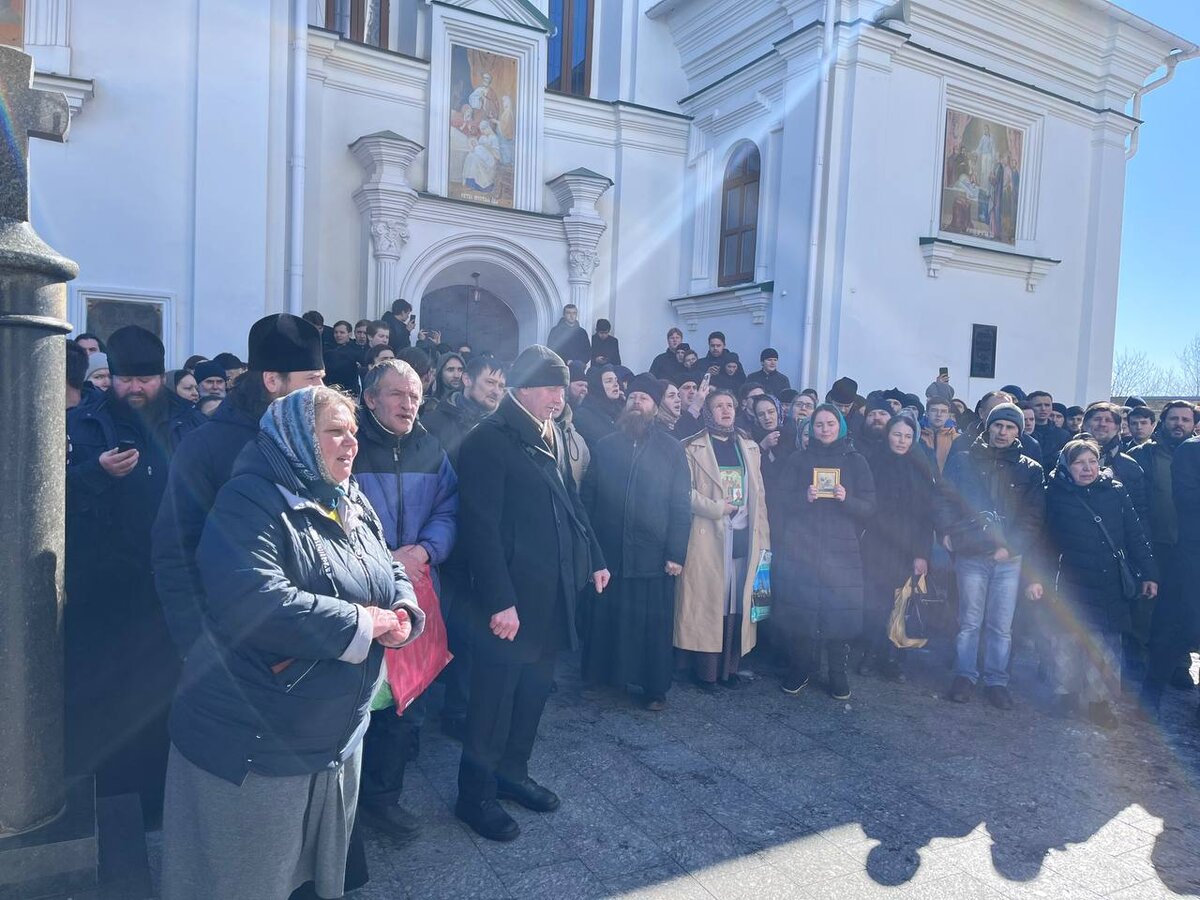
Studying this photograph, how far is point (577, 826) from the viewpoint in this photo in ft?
11.8

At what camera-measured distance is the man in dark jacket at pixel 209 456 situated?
2.41 meters

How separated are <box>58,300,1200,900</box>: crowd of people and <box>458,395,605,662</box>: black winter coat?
0.04ft

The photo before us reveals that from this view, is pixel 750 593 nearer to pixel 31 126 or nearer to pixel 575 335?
pixel 31 126

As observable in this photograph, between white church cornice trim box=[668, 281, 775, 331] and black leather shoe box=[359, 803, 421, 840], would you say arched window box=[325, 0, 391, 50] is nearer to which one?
white church cornice trim box=[668, 281, 775, 331]

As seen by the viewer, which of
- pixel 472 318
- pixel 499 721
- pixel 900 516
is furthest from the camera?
pixel 472 318

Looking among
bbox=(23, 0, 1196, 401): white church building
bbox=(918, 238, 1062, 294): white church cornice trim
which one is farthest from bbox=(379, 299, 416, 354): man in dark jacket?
bbox=(918, 238, 1062, 294): white church cornice trim

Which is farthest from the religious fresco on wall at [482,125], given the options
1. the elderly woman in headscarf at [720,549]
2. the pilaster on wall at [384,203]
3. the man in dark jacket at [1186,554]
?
the man in dark jacket at [1186,554]

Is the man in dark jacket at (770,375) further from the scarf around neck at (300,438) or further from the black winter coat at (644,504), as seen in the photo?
Answer: the scarf around neck at (300,438)

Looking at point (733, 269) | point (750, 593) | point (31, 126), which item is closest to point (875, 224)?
point (733, 269)

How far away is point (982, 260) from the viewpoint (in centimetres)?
1389

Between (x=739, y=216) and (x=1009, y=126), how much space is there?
4815 mm

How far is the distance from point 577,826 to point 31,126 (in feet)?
10.5

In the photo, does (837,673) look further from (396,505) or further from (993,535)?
(396,505)

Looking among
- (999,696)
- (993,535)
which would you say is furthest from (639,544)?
(999,696)
